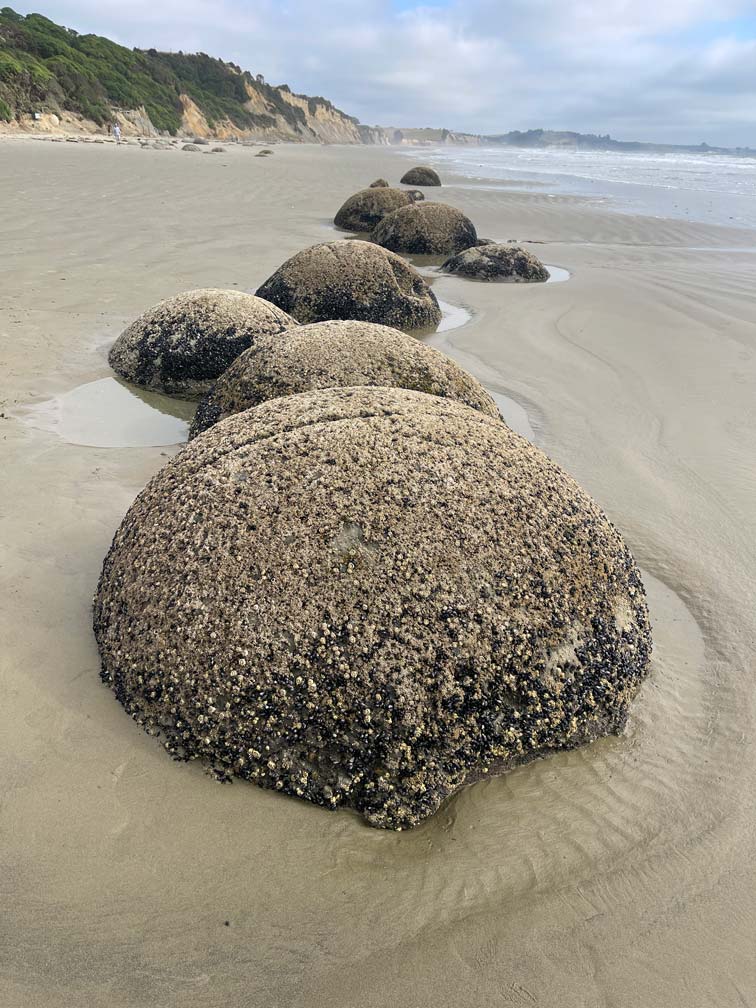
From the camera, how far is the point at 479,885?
209 centimetres

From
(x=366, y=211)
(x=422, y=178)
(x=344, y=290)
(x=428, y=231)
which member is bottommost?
(x=422, y=178)

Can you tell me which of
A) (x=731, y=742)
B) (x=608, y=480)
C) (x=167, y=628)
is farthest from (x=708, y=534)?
(x=167, y=628)

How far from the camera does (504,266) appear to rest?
11.0 meters

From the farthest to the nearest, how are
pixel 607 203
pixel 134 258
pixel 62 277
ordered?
pixel 607 203
pixel 134 258
pixel 62 277

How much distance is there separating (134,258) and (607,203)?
54.5 feet

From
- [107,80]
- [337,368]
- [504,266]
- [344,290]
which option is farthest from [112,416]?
[107,80]

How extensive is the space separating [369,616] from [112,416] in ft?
12.6

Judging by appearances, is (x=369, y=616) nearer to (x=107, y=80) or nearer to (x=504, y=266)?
(x=504, y=266)

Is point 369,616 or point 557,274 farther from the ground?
point 369,616

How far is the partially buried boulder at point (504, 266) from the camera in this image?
35.8ft

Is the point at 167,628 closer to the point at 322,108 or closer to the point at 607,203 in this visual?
the point at 607,203

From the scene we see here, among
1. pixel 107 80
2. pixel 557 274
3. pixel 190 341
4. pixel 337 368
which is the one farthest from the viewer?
pixel 107 80

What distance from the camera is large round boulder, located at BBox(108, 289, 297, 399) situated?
602cm

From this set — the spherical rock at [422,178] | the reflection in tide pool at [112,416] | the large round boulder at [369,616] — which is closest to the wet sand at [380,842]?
the large round boulder at [369,616]
